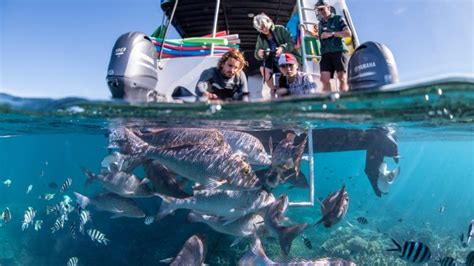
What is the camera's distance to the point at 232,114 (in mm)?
9586

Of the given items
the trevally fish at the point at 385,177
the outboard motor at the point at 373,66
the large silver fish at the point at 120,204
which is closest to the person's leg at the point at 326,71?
the outboard motor at the point at 373,66

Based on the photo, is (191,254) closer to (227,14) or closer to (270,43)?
(270,43)

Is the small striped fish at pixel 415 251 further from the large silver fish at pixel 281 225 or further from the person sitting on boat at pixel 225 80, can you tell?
the person sitting on boat at pixel 225 80

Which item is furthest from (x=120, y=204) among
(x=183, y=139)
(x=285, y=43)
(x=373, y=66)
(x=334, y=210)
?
(x=373, y=66)

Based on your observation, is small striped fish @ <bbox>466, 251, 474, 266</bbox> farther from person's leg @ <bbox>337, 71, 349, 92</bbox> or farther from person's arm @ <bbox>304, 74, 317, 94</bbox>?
person's arm @ <bbox>304, 74, 317, 94</bbox>

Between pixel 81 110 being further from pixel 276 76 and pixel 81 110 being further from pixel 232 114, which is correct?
pixel 276 76

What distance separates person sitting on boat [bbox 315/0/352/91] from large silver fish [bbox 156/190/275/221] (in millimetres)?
2871

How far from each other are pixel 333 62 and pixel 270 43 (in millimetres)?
1459

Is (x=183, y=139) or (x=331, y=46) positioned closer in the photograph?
Answer: (x=183, y=139)

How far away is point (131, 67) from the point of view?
7.10 meters

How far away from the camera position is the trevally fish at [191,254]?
812 centimetres

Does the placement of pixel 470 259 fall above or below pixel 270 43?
below

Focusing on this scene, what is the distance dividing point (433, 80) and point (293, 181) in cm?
395

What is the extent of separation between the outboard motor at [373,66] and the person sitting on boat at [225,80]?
2.18 metres
